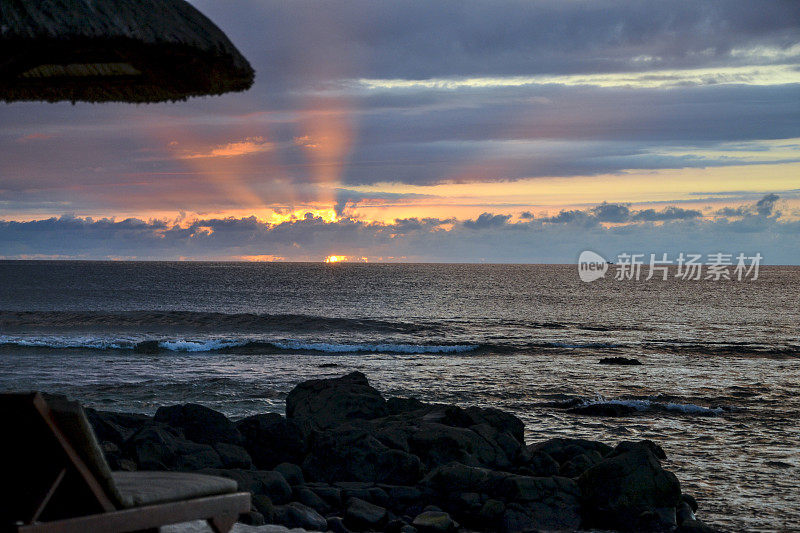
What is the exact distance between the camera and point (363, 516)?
7.85 metres

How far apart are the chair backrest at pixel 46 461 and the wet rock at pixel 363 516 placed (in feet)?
15.2

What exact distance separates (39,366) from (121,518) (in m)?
23.4

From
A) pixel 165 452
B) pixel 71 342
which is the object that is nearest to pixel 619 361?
pixel 165 452

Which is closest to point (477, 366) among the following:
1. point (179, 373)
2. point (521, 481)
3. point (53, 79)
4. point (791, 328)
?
point (179, 373)

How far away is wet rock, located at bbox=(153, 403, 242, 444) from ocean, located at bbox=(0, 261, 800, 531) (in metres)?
5.51

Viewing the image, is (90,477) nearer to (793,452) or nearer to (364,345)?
(793,452)

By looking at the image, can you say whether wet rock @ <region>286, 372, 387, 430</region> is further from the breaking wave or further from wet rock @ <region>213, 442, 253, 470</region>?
the breaking wave

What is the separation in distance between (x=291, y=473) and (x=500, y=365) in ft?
57.8

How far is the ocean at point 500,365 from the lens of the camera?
13.3 meters

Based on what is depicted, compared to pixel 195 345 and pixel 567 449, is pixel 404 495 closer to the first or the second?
pixel 567 449

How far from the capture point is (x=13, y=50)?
418 cm

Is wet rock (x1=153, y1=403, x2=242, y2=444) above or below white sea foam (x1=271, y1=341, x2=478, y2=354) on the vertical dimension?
above

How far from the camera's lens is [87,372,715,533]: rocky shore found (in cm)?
819

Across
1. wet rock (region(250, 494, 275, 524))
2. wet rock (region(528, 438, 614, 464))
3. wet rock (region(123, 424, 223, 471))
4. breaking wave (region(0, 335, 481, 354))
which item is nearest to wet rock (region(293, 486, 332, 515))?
wet rock (region(250, 494, 275, 524))
